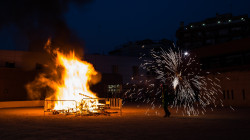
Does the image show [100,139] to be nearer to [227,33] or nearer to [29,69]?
[29,69]

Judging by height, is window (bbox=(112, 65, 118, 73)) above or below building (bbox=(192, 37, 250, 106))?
above

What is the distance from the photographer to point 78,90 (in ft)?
66.6

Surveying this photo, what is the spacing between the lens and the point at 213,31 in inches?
2653

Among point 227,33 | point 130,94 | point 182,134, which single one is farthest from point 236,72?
point 227,33

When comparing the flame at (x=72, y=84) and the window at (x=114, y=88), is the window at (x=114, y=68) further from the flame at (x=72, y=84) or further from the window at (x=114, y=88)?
the flame at (x=72, y=84)

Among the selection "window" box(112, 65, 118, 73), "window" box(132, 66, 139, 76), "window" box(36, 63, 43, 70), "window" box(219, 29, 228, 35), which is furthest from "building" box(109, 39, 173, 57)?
"window" box(36, 63, 43, 70)

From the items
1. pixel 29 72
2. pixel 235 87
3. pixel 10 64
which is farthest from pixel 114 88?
pixel 235 87

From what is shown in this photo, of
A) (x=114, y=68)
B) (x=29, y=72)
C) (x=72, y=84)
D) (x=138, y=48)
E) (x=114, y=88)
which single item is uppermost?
(x=138, y=48)

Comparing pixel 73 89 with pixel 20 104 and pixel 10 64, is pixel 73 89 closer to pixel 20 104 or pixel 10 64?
pixel 20 104

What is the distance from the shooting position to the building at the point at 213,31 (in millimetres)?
64250

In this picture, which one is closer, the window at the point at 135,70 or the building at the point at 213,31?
the window at the point at 135,70

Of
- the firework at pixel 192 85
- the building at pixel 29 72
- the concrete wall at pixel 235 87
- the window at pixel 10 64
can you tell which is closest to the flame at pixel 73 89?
the firework at pixel 192 85

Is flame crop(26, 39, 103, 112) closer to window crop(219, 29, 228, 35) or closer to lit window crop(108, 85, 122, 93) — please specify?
lit window crop(108, 85, 122, 93)

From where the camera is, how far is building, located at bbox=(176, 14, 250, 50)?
211 feet
